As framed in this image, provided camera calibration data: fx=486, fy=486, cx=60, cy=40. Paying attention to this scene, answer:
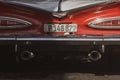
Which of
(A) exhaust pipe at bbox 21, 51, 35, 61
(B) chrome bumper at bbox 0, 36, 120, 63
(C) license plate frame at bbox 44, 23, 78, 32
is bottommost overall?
(A) exhaust pipe at bbox 21, 51, 35, 61

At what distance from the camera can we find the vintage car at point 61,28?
7.45m

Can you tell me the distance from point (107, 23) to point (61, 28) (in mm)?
718

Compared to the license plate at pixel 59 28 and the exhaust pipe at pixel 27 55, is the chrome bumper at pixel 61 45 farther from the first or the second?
the license plate at pixel 59 28

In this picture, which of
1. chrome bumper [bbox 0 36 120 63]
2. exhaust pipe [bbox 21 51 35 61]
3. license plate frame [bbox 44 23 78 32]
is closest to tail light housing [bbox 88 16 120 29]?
chrome bumper [bbox 0 36 120 63]

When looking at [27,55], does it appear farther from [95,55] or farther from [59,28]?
[95,55]

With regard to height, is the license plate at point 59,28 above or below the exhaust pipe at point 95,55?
above

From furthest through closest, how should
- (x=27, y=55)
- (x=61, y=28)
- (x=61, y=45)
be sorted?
(x=27, y=55) → (x=61, y=28) → (x=61, y=45)

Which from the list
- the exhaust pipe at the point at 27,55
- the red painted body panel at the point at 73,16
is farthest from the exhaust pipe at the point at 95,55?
the exhaust pipe at the point at 27,55

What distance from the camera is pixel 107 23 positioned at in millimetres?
7477

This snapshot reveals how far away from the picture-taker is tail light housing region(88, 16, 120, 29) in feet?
24.4

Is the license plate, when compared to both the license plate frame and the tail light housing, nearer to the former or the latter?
the license plate frame

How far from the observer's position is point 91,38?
24.4ft

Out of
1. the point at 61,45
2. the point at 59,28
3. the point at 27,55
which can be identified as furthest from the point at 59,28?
the point at 27,55

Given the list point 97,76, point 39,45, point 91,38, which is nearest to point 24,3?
point 39,45
